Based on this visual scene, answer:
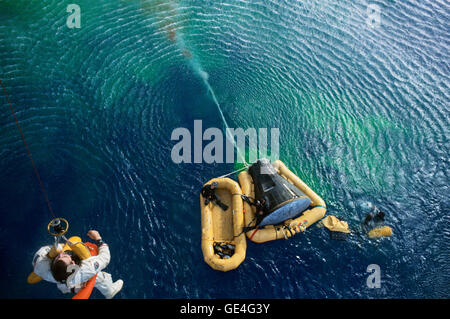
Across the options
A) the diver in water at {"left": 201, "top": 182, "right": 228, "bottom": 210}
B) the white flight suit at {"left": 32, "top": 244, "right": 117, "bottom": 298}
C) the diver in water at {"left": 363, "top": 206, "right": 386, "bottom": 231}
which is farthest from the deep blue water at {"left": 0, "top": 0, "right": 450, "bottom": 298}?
the white flight suit at {"left": 32, "top": 244, "right": 117, "bottom": 298}

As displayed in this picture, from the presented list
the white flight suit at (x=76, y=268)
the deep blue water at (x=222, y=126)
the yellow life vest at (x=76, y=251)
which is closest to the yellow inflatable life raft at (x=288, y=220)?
the deep blue water at (x=222, y=126)

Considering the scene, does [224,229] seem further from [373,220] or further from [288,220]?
[373,220]

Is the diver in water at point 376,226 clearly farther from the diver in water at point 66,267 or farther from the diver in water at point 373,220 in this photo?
the diver in water at point 66,267

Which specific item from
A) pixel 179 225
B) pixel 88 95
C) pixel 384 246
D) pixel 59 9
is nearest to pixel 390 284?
pixel 384 246

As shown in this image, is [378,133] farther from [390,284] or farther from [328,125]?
[390,284]

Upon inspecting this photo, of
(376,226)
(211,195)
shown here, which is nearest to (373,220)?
(376,226)
